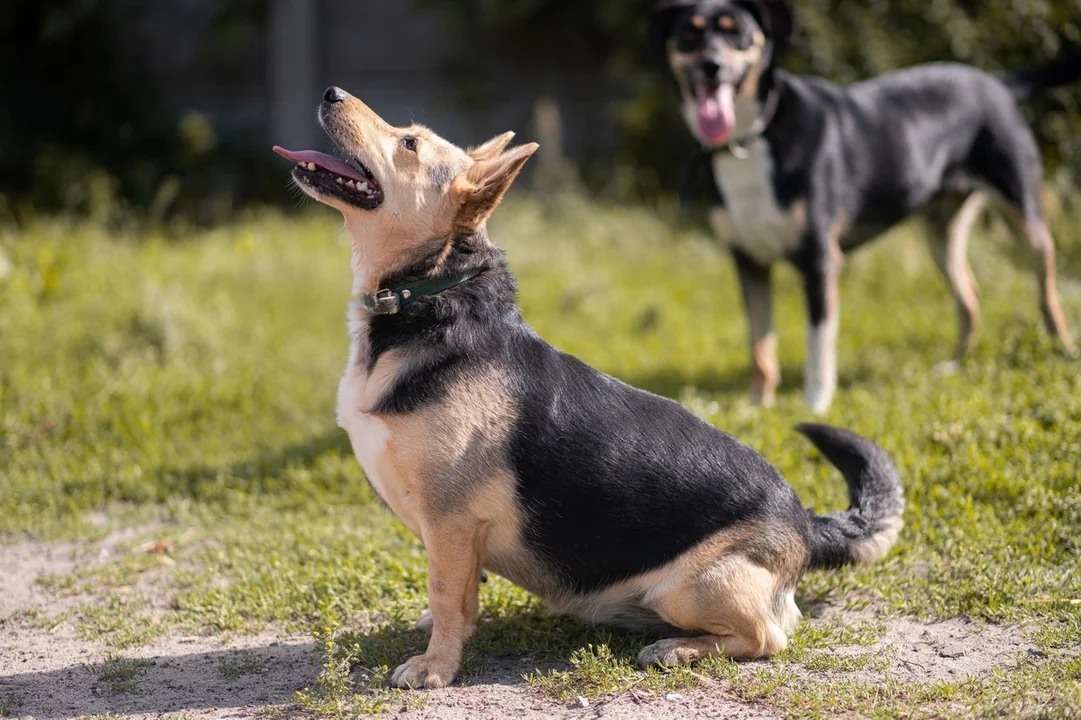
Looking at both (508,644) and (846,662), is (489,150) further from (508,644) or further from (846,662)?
(846,662)

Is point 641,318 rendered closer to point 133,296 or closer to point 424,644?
point 133,296

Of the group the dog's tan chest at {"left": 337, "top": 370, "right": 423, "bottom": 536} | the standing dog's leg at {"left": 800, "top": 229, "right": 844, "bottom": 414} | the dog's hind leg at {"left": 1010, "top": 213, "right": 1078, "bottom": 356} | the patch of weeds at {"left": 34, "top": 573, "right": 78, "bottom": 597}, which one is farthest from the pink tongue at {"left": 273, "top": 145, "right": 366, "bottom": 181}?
the dog's hind leg at {"left": 1010, "top": 213, "right": 1078, "bottom": 356}

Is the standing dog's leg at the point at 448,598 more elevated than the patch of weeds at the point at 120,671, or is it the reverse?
the standing dog's leg at the point at 448,598

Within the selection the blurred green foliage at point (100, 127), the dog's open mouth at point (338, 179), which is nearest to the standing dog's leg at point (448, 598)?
the dog's open mouth at point (338, 179)

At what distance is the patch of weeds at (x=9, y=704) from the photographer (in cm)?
344

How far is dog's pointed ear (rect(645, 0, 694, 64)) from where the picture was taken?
19.9 feet

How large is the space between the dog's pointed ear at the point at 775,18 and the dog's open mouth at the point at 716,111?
1.41ft

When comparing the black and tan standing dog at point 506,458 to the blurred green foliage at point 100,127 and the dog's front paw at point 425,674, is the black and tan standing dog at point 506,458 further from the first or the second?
the blurred green foliage at point 100,127

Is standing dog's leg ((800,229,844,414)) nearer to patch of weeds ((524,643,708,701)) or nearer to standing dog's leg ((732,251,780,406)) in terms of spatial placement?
standing dog's leg ((732,251,780,406))

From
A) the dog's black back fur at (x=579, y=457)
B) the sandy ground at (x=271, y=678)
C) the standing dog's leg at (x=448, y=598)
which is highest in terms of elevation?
the dog's black back fur at (x=579, y=457)

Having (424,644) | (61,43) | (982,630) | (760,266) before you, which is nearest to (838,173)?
(760,266)

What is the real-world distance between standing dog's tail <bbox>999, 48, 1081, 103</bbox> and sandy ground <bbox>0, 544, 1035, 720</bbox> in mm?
3998

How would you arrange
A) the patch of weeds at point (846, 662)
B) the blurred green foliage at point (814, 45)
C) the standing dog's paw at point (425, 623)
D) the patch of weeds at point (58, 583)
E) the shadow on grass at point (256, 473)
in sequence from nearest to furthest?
the patch of weeds at point (846, 662) < the standing dog's paw at point (425, 623) < the patch of weeds at point (58, 583) < the shadow on grass at point (256, 473) < the blurred green foliage at point (814, 45)

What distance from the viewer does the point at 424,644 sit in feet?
12.7
